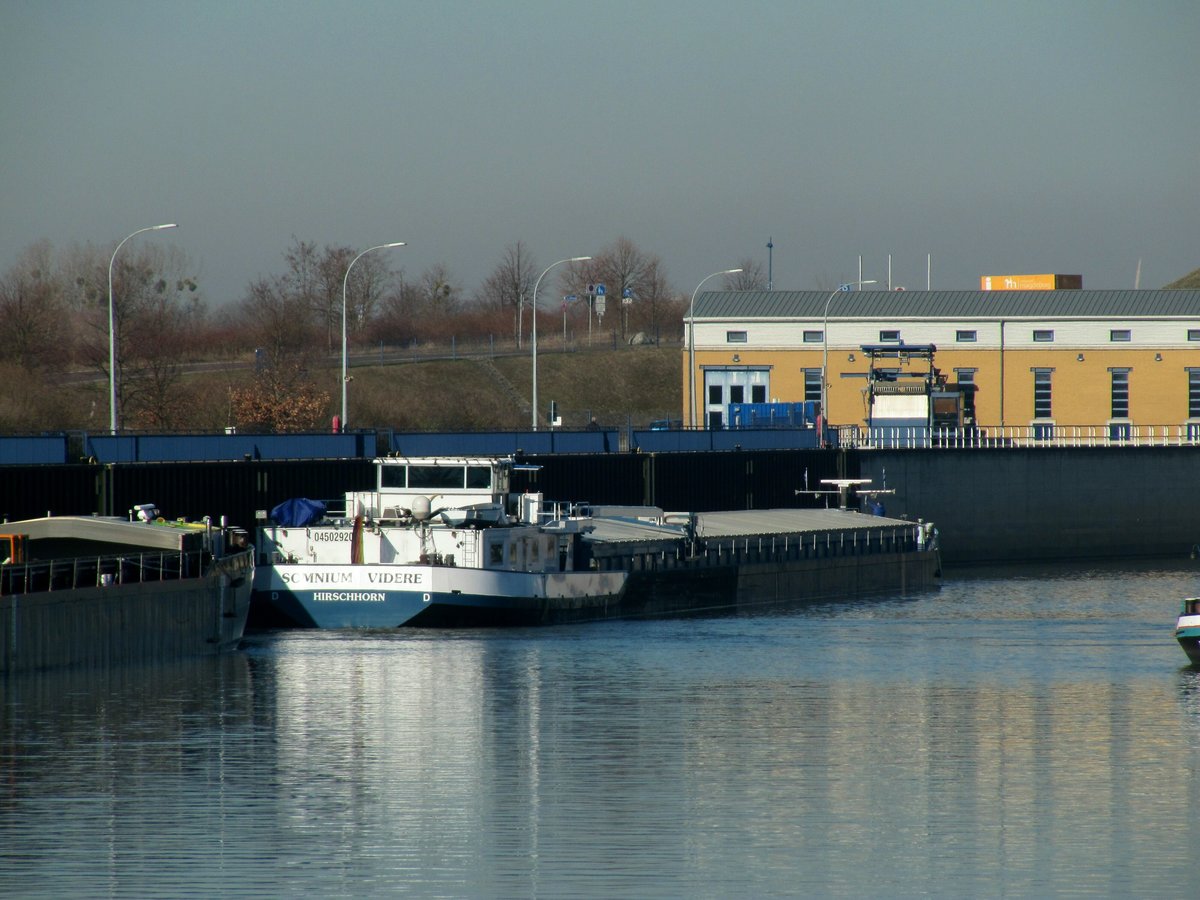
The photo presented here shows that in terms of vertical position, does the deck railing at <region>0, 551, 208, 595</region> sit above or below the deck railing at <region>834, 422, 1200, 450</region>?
below

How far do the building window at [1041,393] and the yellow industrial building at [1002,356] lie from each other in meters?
0.06

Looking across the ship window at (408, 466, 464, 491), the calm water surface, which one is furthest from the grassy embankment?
the calm water surface

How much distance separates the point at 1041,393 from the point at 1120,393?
15.4 feet

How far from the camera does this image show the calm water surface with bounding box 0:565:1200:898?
25.2 metres

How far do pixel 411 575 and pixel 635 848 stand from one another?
1041 inches

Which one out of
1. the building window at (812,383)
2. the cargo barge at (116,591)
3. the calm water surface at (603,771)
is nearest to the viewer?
the calm water surface at (603,771)

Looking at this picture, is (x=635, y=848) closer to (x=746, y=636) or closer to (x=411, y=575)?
(x=411, y=575)

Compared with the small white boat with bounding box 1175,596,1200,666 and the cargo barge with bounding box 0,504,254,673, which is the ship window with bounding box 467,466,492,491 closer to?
the cargo barge with bounding box 0,504,254,673

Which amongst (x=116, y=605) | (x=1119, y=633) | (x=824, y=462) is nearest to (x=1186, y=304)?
(x=824, y=462)

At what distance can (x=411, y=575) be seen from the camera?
2053 inches

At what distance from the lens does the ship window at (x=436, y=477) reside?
56.2 meters

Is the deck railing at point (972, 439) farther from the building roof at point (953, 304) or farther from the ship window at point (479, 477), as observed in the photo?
the ship window at point (479, 477)

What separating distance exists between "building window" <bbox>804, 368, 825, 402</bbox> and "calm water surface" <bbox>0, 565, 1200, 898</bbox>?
57935 mm

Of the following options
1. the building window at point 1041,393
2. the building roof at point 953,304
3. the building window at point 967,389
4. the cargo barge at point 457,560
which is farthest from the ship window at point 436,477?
the building window at point 1041,393
